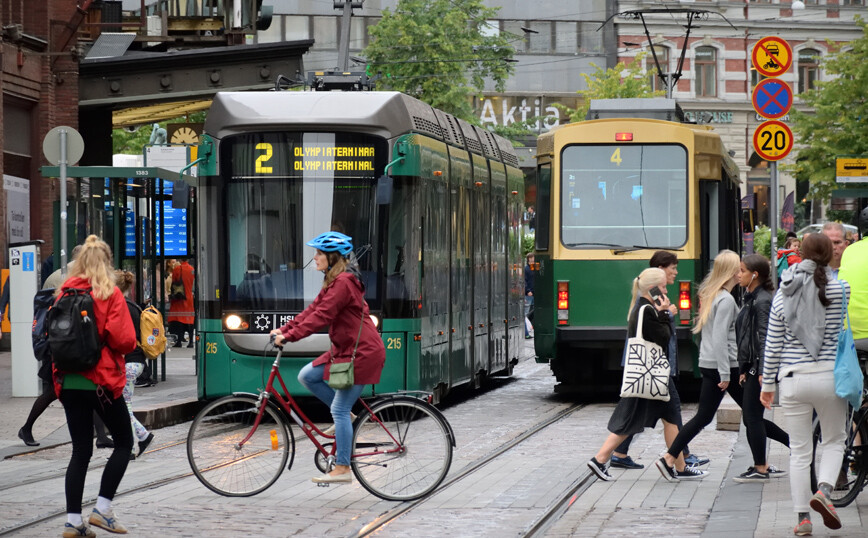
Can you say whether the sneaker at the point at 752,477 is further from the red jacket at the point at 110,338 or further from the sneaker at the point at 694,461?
the red jacket at the point at 110,338

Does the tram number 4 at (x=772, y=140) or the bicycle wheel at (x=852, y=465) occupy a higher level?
the tram number 4 at (x=772, y=140)

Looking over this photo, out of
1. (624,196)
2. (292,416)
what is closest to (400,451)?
(292,416)

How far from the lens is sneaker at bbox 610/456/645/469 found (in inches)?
452

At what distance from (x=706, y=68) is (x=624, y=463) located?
57.7m

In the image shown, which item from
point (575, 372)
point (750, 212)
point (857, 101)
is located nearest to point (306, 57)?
point (857, 101)

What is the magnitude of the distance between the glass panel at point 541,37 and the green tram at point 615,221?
51.3 meters

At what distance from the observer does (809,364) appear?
823 centimetres

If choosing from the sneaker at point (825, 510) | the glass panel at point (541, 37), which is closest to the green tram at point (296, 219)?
the sneaker at point (825, 510)

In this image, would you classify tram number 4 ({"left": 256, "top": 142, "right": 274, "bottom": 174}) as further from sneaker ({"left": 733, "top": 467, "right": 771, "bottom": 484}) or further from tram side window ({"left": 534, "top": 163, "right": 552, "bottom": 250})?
sneaker ({"left": 733, "top": 467, "right": 771, "bottom": 484})

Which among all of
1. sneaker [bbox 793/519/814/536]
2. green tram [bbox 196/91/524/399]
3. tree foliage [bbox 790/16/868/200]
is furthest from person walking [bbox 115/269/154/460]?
tree foliage [bbox 790/16/868/200]

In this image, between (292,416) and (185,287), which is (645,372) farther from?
(185,287)

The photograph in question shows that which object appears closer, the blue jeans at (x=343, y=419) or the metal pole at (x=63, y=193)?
the blue jeans at (x=343, y=419)

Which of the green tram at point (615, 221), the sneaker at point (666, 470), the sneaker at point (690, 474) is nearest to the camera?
the sneaker at point (666, 470)

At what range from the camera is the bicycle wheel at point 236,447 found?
9875 millimetres
